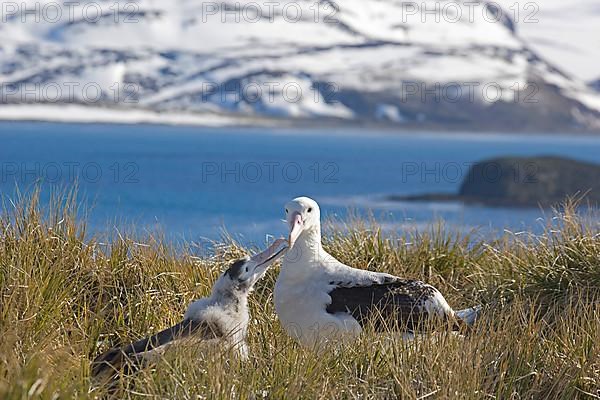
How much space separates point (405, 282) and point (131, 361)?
2053 millimetres

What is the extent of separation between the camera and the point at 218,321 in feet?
17.6

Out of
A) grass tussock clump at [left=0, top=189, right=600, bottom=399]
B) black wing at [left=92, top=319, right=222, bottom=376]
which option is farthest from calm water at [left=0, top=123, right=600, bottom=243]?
black wing at [left=92, top=319, right=222, bottom=376]

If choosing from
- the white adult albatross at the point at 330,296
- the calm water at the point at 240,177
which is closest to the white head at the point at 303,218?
the white adult albatross at the point at 330,296

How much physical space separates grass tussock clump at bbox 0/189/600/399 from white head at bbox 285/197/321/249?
2.02 ft

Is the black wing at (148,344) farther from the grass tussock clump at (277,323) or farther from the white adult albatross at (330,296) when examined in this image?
the white adult albatross at (330,296)

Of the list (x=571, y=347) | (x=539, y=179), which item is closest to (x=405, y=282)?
(x=571, y=347)

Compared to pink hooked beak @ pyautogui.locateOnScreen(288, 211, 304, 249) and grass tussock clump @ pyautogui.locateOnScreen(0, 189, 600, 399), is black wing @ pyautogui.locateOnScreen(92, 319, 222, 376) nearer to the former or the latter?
grass tussock clump @ pyautogui.locateOnScreen(0, 189, 600, 399)

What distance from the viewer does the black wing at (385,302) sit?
19.9ft

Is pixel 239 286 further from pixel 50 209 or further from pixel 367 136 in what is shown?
pixel 367 136

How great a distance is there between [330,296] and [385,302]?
1.05 feet

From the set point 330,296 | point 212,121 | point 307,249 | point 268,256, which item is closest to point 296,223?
point 307,249

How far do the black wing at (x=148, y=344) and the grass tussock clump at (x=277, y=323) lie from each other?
13 centimetres

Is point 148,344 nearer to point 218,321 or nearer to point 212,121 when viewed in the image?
point 218,321

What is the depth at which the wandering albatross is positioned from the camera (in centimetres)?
503
